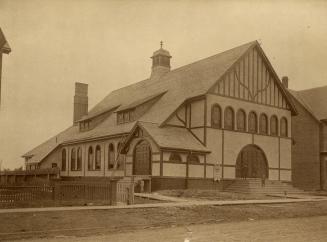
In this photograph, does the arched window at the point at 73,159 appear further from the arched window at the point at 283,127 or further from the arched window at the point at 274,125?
the arched window at the point at 283,127

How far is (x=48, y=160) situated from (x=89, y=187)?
3119 centimetres

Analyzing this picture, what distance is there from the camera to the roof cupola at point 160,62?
47025 millimetres

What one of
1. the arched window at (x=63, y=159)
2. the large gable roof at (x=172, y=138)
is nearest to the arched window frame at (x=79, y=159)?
Result: the arched window at (x=63, y=159)

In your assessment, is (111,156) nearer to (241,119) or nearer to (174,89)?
(174,89)

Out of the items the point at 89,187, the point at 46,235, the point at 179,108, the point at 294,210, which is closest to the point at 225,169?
the point at 179,108

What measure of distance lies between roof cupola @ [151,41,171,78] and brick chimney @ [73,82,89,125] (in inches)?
431

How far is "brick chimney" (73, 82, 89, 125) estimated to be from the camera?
54.0m

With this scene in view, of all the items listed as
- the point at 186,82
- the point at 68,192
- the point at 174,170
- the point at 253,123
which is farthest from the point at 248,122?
the point at 68,192

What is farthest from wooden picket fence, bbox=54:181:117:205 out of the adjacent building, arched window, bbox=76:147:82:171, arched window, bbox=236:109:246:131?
the adjacent building

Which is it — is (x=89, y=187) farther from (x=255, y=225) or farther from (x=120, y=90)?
(x=120, y=90)

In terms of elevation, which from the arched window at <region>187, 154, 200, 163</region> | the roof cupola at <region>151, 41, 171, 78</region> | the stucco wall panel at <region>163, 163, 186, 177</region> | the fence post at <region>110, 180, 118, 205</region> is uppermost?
the roof cupola at <region>151, 41, 171, 78</region>

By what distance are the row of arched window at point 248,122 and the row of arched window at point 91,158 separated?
829 centimetres

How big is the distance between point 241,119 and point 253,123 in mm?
1450

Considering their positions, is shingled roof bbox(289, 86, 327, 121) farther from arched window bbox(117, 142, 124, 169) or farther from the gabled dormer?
arched window bbox(117, 142, 124, 169)
